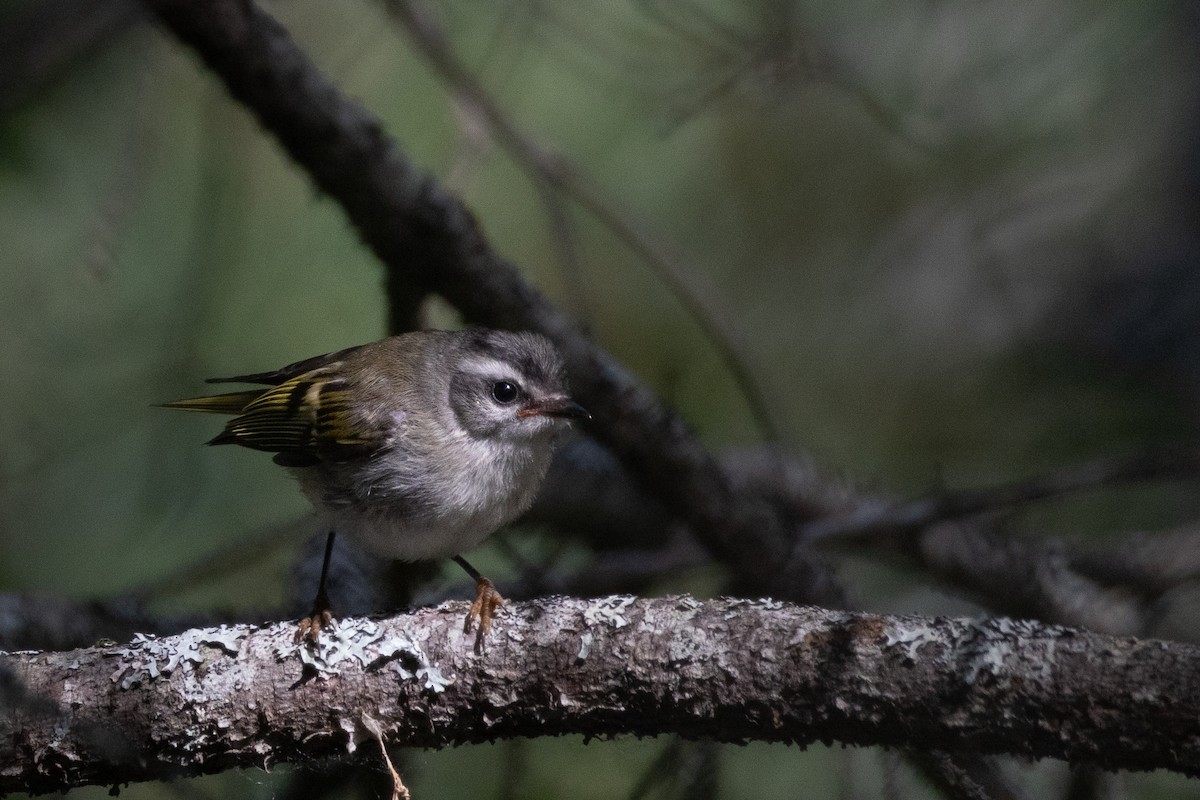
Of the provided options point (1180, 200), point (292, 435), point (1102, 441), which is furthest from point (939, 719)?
point (1180, 200)

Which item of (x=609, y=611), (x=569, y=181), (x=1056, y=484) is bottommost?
(x=609, y=611)

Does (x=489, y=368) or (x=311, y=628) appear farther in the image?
(x=489, y=368)

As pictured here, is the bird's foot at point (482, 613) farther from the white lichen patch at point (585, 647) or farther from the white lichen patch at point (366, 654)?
the white lichen patch at point (585, 647)

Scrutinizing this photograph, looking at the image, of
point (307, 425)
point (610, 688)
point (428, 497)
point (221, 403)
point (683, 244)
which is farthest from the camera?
point (683, 244)

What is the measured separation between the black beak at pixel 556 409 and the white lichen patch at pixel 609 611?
95cm

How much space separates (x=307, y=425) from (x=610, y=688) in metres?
1.50

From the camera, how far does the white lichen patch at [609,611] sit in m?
2.19

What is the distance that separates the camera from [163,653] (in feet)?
7.54

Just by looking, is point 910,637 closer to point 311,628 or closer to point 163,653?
point 311,628

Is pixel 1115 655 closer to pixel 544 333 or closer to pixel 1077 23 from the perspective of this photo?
pixel 544 333

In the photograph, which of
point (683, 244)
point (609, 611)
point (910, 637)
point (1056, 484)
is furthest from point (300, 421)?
point (683, 244)

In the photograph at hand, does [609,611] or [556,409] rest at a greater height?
[556,409]

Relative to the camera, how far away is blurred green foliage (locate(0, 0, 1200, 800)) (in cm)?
434

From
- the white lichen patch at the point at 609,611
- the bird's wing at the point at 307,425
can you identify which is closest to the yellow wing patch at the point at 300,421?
the bird's wing at the point at 307,425
